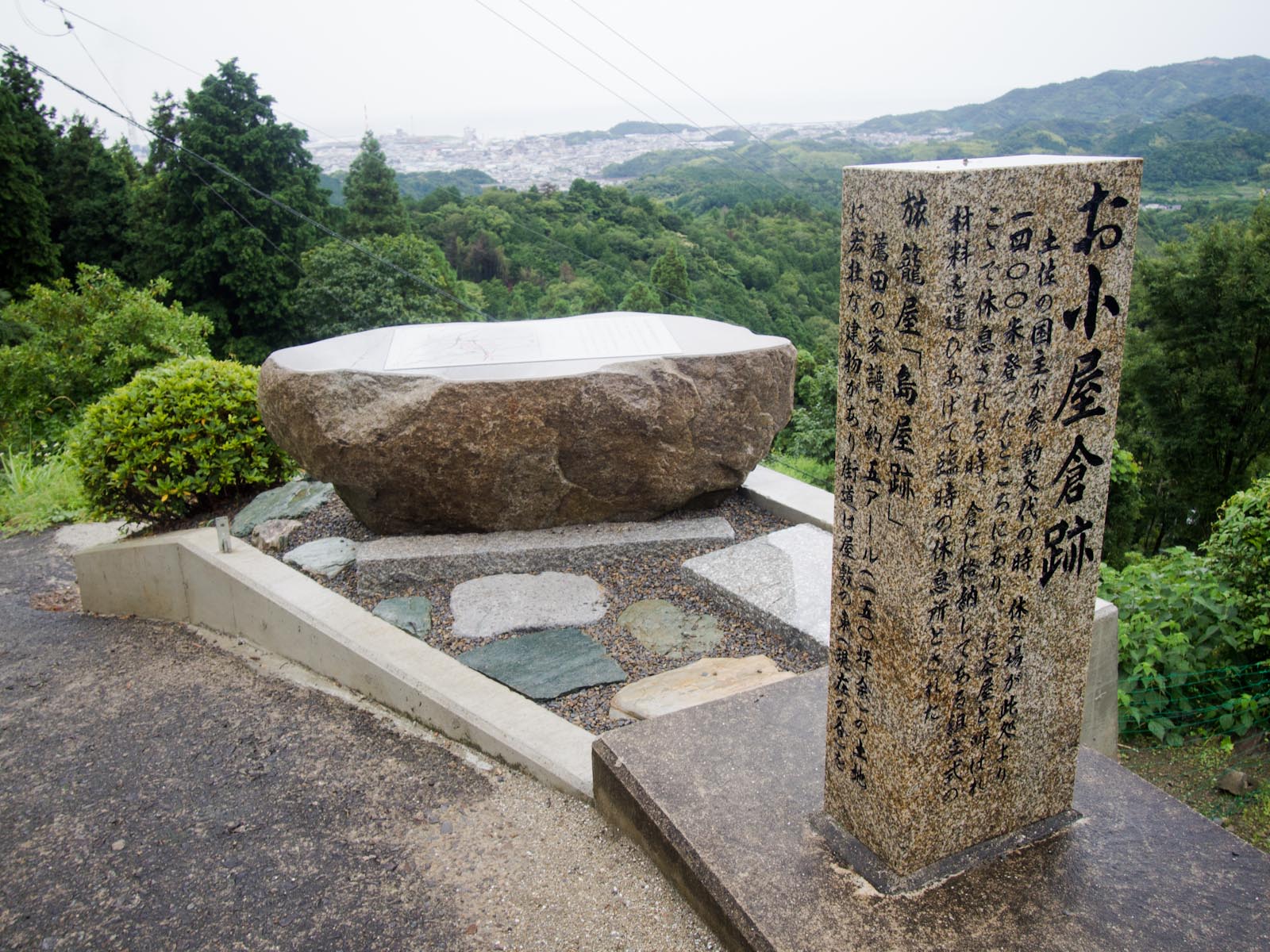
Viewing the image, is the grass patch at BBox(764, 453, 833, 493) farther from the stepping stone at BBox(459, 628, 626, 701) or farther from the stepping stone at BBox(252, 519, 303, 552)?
the stepping stone at BBox(459, 628, 626, 701)

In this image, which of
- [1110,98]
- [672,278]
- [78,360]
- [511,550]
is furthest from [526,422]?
[1110,98]

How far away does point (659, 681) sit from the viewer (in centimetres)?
374

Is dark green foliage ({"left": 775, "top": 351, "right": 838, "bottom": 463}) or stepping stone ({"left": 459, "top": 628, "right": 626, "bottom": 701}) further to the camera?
dark green foliage ({"left": 775, "top": 351, "right": 838, "bottom": 463})

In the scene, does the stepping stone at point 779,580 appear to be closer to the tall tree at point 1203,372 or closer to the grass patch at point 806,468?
the grass patch at point 806,468

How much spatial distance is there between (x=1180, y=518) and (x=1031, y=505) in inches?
639

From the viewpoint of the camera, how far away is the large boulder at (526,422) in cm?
455

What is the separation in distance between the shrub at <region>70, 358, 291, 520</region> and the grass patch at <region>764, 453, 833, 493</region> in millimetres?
5522

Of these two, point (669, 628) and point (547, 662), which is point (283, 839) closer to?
point (547, 662)

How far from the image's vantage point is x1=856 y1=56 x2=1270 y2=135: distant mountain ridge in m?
32.4

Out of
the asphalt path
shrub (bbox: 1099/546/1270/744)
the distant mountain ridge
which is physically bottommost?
shrub (bbox: 1099/546/1270/744)

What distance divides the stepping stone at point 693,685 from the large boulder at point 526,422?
1.34m

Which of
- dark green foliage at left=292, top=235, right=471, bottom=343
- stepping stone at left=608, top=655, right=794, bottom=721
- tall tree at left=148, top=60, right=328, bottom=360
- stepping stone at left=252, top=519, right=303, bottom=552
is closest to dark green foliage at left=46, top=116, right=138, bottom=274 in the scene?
tall tree at left=148, top=60, right=328, bottom=360

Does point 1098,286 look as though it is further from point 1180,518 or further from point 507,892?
point 1180,518

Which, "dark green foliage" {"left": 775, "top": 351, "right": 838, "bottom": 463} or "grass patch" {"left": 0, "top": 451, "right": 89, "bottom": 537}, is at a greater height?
"grass patch" {"left": 0, "top": 451, "right": 89, "bottom": 537}
